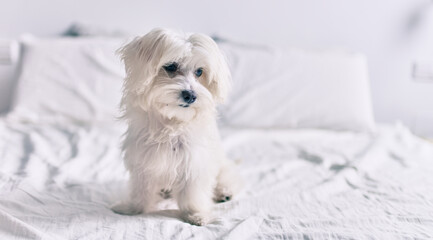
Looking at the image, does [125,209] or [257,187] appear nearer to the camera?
[125,209]

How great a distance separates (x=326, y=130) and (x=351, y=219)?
3.90 ft

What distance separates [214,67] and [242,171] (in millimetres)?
644

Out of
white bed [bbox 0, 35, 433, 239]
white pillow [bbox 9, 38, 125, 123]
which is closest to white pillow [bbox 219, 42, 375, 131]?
white bed [bbox 0, 35, 433, 239]

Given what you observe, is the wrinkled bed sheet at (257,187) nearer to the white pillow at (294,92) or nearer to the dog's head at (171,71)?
the white pillow at (294,92)

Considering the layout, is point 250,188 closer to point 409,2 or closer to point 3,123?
point 3,123

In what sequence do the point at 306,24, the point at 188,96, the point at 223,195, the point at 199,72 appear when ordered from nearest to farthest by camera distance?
the point at 188,96
the point at 199,72
the point at 223,195
the point at 306,24

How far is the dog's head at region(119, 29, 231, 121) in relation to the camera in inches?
46.8

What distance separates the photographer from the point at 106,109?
2.15 m

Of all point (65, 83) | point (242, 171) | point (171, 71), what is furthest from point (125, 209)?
point (65, 83)

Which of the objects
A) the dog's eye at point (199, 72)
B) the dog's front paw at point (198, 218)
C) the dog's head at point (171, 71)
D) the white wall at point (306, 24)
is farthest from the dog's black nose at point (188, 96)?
the white wall at point (306, 24)

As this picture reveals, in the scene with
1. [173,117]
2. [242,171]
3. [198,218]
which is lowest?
[242,171]

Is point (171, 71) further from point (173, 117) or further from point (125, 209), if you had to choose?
point (125, 209)

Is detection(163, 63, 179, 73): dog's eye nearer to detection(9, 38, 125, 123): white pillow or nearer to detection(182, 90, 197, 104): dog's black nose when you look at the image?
detection(182, 90, 197, 104): dog's black nose

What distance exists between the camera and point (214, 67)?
126cm
